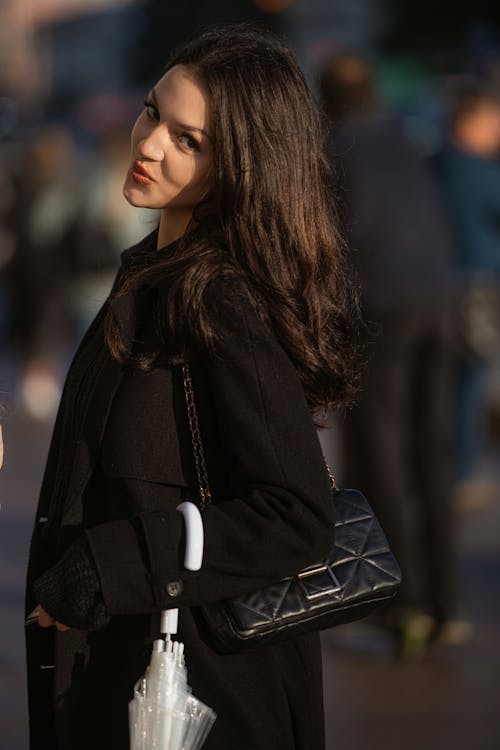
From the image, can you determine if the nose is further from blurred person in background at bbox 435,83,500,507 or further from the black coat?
blurred person in background at bbox 435,83,500,507


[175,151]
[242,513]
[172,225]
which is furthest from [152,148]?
[242,513]

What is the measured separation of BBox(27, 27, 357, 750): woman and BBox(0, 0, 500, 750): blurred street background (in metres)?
0.33

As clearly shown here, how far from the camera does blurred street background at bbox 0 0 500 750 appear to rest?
17.2ft

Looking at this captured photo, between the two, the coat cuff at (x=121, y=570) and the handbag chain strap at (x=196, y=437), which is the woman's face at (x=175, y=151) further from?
the coat cuff at (x=121, y=570)

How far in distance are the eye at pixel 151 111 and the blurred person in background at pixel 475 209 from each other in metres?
4.83

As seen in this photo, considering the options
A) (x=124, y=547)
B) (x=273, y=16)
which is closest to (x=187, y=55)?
(x=124, y=547)

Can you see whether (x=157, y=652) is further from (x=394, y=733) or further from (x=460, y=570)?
(x=460, y=570)

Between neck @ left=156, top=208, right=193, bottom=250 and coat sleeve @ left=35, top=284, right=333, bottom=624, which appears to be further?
neck @ left=156, top=208, right=193, bottom=250

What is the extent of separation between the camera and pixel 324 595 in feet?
8.25

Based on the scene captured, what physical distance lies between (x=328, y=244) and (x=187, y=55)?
1.32 feet

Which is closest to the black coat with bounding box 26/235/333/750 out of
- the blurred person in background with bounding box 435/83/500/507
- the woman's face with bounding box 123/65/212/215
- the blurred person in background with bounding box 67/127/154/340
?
the woman's face with bounding box 123/65/212/215

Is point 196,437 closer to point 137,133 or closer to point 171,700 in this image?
point 171,700

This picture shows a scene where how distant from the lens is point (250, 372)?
2.41m

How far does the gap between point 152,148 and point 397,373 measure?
3311 mm
